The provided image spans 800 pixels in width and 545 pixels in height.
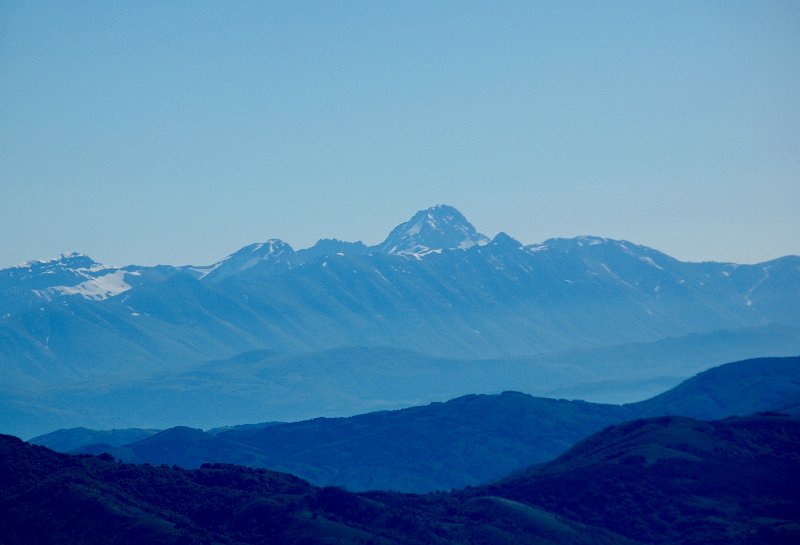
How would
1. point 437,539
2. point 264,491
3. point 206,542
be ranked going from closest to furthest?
point 206,542 < point 437,539 < point 264,491

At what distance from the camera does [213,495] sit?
19438cm

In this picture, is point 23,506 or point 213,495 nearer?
point 23,506

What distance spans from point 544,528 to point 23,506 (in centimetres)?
6708

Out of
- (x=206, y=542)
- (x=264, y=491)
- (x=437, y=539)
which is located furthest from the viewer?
(x=264, y=491)

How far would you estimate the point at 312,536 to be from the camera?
175500 mm

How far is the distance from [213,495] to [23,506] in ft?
89.5

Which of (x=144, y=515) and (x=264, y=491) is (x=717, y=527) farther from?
(x=144, y=515)

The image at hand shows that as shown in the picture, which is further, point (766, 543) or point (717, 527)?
point (717, 527)

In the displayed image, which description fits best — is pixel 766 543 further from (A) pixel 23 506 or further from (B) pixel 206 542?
(A) pixel 23 506

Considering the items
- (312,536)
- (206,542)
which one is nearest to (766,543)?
(312,536)

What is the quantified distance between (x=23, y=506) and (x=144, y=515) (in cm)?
1513

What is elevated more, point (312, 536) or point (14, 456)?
point (14, 456)

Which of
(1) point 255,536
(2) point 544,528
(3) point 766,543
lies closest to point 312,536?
(1) point 255,536

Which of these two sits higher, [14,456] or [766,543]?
[14,456]
